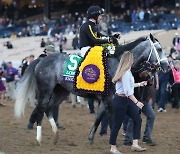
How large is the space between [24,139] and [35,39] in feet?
75.9

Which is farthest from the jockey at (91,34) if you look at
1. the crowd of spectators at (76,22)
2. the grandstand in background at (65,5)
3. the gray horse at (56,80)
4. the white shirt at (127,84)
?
the grandstand in background at (65,5)

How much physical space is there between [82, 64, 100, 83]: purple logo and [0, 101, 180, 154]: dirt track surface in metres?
1.32

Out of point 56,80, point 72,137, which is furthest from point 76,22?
point 56,80

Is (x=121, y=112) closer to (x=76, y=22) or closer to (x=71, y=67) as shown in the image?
(x=71, y=67)

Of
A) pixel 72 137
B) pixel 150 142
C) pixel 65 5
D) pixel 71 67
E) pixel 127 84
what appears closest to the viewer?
pixel 127 84

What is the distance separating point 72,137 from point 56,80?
1535 millimetres

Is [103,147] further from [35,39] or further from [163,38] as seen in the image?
[35,39]

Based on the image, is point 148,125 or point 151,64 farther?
point 148,125

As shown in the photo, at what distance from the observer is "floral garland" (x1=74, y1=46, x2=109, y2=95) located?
10.9 m

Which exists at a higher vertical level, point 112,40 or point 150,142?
point 112,40

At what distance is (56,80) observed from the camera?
1170 cm

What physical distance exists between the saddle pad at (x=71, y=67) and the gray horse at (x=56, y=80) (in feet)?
0.38

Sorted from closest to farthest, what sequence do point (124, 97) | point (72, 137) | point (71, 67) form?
point (124, 97) < point (71, 67) < point (72, 137)

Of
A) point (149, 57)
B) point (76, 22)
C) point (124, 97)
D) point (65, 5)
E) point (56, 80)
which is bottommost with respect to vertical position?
point (124, 97)
